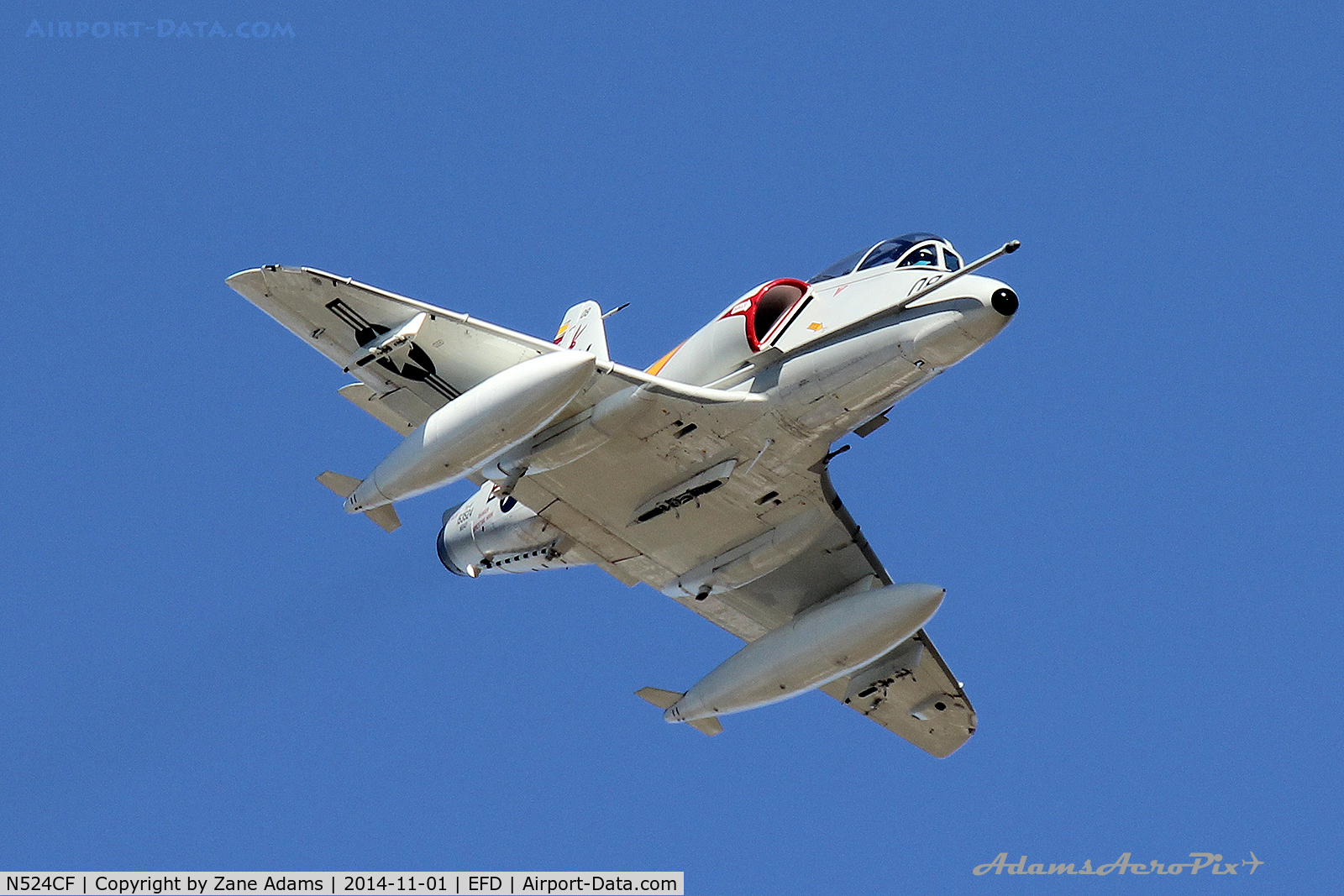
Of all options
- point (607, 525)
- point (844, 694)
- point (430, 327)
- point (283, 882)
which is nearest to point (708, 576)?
point (607, 525)

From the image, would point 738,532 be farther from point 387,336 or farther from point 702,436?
point 387,336

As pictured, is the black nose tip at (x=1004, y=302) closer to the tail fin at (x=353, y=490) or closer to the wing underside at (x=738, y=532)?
the wing underside at (x=738, y=532)

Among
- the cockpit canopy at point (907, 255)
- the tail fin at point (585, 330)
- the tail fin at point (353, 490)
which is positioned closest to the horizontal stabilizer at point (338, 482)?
the tail fin at point (353, 490)

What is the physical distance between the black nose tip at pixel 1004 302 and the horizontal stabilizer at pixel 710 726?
33.4 feet

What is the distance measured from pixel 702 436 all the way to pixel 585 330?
435 centimetres

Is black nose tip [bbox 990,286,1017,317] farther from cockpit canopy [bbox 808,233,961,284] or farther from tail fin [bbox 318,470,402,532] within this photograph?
tail fin [bbox 318,470,402,532]

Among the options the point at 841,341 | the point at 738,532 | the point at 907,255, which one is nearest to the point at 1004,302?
the point at 907,255

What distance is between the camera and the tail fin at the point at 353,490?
26.7m

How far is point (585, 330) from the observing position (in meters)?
28.6

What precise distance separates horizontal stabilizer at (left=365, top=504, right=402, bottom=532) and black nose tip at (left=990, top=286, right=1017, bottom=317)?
9.98 m

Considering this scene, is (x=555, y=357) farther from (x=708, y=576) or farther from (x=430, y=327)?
(x=708, y=576)

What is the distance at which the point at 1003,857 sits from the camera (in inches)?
1085

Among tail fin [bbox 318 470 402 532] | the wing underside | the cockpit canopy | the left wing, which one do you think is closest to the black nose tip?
the cockpit canopy

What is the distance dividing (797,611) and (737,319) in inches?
263
